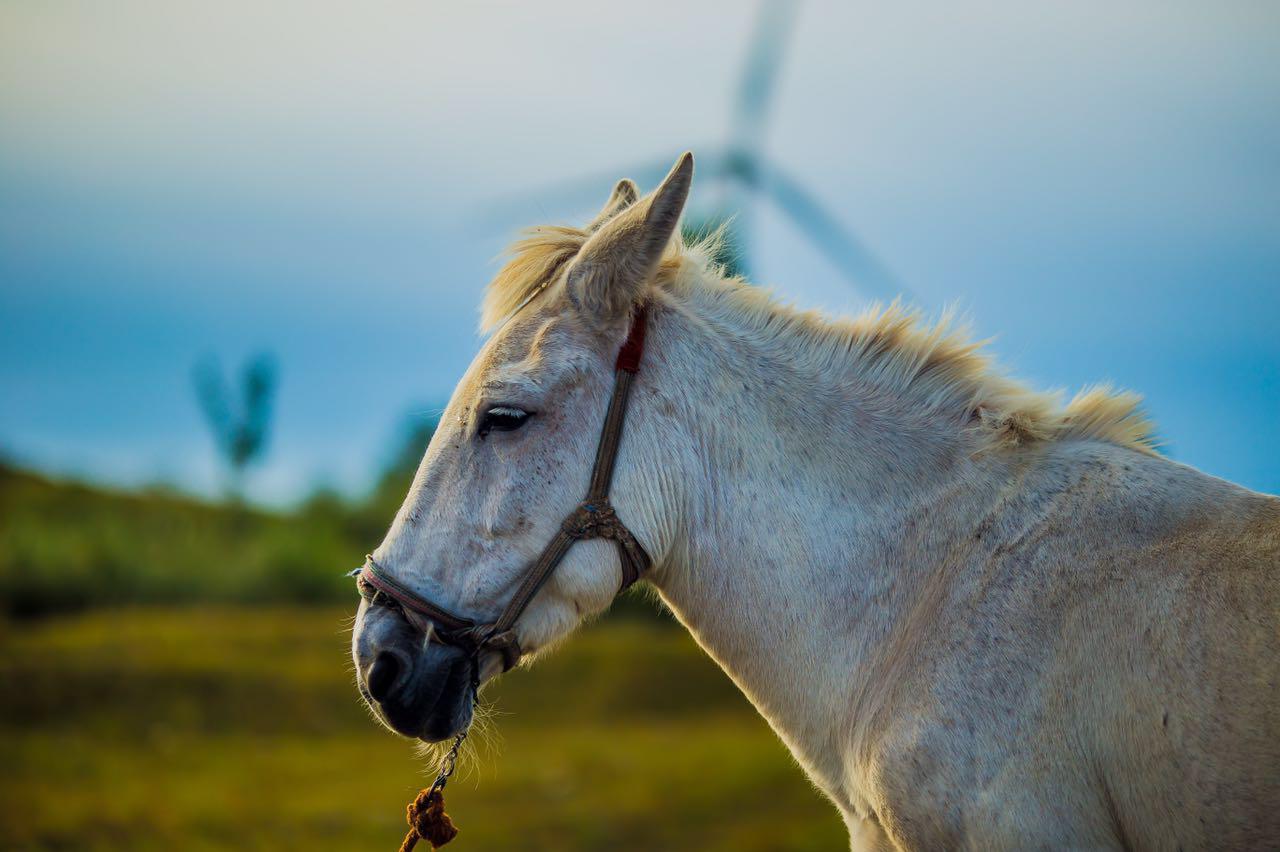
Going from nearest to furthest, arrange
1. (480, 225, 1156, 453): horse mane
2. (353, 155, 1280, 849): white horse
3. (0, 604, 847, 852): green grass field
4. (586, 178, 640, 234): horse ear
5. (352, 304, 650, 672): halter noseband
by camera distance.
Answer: (353, 155, 1280, 849): white horse
(352, 304, 650, 672): halter noseband
(480, 225, 1156, 453): horse mane
(586, 178, 640, 234): horse ear
(0, 604, 847, 852): green grass field

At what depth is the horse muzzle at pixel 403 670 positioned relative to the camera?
343 cm

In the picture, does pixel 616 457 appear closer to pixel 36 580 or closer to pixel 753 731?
pixel 753 731

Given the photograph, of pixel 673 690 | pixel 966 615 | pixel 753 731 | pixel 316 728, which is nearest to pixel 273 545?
pixel 316 728

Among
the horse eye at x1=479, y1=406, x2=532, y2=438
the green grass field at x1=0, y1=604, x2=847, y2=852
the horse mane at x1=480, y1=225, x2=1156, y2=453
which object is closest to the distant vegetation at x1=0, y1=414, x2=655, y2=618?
the green grass field at x1=0, y1=604, x2=847, y2=852

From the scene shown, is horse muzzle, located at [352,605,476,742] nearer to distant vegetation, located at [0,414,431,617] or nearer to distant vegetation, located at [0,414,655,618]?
distant vegetation, located at [0,414,655,618]

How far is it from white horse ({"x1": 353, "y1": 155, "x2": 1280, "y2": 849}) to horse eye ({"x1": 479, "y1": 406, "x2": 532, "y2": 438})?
15 millimetres

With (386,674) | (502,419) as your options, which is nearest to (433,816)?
(386,674)

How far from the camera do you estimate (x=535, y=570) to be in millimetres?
3482

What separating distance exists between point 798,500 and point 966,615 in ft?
2.21

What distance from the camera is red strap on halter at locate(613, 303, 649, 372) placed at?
3.61 metres

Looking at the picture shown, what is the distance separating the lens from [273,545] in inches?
786

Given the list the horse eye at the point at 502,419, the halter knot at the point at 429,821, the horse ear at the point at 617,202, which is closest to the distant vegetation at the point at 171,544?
the horse ear at the point at 617,202

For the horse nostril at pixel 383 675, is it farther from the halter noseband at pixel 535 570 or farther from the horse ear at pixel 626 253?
the horse ear at pixel 626 253

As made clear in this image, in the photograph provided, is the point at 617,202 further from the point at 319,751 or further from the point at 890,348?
the point at 319,751
